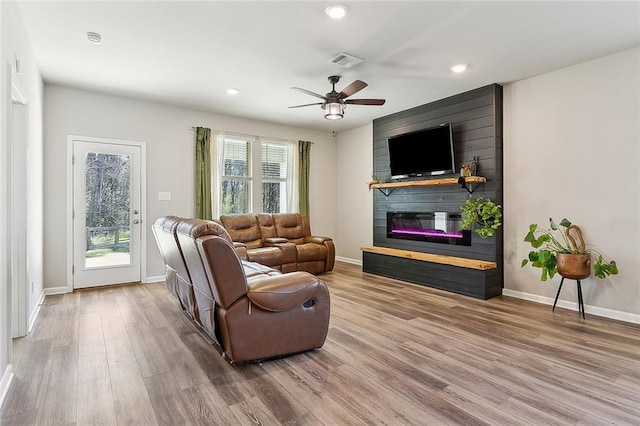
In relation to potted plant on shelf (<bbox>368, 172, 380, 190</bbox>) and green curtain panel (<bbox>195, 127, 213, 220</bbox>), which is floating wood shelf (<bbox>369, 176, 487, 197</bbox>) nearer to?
potted plant on shelf (<bbox>368, 172, 380, 190</bbox>)

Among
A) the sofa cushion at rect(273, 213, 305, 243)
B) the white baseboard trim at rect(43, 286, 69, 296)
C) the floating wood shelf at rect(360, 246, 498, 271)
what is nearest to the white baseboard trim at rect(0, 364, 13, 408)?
the white baseboard trim at rect(43, 286, 69, 296)

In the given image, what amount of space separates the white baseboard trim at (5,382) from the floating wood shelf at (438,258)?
445cm

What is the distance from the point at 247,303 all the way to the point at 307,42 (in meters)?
2.53

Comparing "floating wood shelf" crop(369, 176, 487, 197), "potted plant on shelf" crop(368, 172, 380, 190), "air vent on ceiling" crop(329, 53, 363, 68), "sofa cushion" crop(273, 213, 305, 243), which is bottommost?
"sofa cushion" crop(273, 213, 305, 243)

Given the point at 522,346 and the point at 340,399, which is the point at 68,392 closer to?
the point at 340,399

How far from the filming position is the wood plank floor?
6.31ft

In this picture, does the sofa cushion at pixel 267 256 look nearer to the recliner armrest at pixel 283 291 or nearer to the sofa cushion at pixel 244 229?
the sofa cushion at pixel 244 229

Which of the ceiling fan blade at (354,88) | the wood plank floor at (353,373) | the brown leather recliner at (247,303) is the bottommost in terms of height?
the wood plank floor at (353,373)

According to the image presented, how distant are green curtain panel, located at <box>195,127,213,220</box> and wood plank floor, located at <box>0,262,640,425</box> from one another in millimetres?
2269

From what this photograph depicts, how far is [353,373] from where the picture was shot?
7.82 ft

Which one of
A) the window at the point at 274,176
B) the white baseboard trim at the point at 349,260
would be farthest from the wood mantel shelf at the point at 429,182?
the window at the point at 274,176

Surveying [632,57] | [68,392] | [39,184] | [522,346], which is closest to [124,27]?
[39,184]

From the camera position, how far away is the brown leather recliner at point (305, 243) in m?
5.64

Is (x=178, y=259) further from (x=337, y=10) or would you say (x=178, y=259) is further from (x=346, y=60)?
(x=346, y=60)
